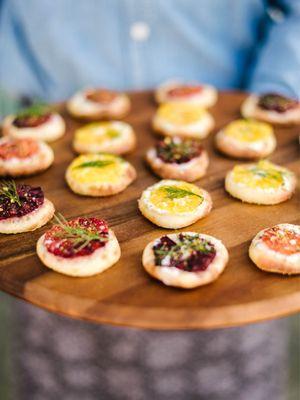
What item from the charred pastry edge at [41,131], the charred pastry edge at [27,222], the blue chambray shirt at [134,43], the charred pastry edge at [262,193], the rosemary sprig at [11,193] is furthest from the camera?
the blue chambray shirt at [134,43]

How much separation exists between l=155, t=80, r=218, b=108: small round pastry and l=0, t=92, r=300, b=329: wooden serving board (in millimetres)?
951

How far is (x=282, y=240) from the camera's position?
240 cm

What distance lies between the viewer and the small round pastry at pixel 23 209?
→ 101 inches

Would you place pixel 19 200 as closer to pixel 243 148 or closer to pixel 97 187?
pixel 97 187

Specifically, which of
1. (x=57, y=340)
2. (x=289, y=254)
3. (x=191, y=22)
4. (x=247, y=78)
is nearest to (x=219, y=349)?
(x=57, y=340)

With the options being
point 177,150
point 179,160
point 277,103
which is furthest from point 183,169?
point 277,103

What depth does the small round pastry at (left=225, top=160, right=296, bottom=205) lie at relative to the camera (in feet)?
9.14

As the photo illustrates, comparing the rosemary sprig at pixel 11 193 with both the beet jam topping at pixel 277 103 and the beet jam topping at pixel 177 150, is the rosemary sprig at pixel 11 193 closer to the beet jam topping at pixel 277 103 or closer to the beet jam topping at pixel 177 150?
the beet jam topping at pixel 177 150

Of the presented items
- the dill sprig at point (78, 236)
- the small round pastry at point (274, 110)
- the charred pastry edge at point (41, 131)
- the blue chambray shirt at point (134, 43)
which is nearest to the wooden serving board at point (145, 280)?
the dill sprig at point (78, 236)

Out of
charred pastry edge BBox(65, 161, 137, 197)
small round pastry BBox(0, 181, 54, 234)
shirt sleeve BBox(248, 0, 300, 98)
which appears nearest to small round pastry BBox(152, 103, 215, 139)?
shirt sleeve BBox(248, 0, 300, 98)

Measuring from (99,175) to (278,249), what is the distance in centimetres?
107

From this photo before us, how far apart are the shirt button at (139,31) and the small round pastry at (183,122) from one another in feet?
2.72

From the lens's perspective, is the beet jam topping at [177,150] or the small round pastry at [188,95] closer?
the beet jam topping at [177,150]

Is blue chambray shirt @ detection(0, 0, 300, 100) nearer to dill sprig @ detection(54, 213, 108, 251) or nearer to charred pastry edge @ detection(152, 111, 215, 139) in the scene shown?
charred pastry edge @ detection(152, 111, 215, 139)
